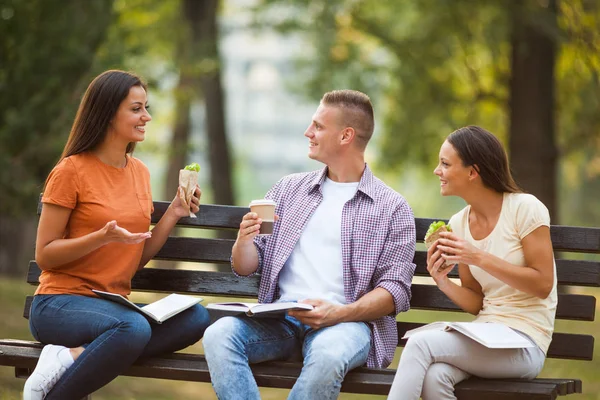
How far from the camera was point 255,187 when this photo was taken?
237 ft

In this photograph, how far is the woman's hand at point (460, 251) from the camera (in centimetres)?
409

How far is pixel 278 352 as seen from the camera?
451 cm

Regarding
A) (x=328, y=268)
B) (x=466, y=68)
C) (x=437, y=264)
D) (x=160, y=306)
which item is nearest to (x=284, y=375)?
(x=328, y=268)

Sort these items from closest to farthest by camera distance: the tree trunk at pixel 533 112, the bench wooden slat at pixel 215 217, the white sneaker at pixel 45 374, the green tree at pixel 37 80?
the white sneaker at pixel 45 374 < the bench wooden slat at pixel 215 217 < the green tree at pixel 37 80 < the tree trunk at pixel 533 112

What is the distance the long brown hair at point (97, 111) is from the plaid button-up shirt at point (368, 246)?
0.99m

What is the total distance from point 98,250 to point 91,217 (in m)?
0.17

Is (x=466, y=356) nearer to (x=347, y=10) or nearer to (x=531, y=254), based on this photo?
(x=531, y=254)

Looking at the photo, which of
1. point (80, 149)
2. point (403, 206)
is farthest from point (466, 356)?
point (80, 149)

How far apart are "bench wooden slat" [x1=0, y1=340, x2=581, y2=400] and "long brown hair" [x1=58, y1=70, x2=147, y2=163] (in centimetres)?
101

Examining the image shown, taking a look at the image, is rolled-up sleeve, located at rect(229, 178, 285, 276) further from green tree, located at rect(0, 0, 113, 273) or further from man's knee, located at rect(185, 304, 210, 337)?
green tree, located at rect(0, 0, 113, 273)

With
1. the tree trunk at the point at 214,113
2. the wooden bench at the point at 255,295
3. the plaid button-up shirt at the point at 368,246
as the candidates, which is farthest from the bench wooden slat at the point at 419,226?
the tree trunk at the point at 214,113

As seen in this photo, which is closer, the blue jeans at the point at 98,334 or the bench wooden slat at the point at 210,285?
the blue jeans at the point at 98,334

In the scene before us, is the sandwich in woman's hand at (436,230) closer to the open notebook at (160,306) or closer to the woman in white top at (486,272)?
the woman in white top at (486,272)

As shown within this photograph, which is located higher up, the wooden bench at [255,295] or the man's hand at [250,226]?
the man's hand at [250,226]
